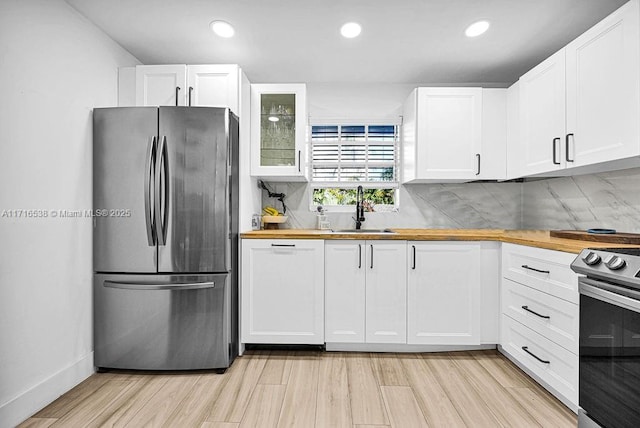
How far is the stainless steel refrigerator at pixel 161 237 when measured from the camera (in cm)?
244

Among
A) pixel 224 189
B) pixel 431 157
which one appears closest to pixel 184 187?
pixel 224 189

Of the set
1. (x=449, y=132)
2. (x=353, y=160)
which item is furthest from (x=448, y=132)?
(x=353, y=160)

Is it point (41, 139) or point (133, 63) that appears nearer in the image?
point (41, 139)

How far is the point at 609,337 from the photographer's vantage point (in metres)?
1.53

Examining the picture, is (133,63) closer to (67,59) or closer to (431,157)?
(67,59)

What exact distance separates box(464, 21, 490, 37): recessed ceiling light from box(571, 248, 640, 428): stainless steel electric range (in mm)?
1654

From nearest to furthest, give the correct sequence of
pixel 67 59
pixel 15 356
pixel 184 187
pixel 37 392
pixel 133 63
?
pixel 15 356
pixel 37 392
pixel 67 59
pixel 184 187
pixel 133 63

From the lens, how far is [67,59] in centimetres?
224

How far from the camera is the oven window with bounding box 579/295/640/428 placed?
4.60ft

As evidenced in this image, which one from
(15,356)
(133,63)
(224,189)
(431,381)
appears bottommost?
(431,381)

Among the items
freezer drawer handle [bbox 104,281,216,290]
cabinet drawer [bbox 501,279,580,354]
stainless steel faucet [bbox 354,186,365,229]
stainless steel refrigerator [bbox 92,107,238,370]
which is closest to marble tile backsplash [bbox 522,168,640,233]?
cabinet drawer [bbox 501,279,580,354]

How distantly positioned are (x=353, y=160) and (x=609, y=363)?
2.57 metres

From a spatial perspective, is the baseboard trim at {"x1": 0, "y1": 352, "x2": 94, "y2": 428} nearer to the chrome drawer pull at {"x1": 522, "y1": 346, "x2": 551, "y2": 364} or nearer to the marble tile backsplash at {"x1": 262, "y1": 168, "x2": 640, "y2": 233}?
the marble tile backsplash at {"x1": 262, "y1": 168, "x2": 640, "y2": 233}

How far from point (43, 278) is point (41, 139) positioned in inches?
31.1
